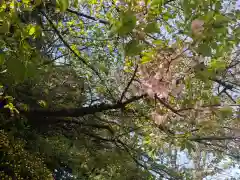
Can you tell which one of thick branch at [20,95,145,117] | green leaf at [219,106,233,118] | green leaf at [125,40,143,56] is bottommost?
green leaf at [219,106,233,118]

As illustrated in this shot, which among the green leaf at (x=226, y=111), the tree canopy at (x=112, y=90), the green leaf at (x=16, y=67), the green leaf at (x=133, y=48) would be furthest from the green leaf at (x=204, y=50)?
the green leaf at (x=16, y=67)

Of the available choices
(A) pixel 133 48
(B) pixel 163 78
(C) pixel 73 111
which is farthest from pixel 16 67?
(C) pixel 73 111

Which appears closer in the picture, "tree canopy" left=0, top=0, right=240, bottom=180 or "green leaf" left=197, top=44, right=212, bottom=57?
"green leaf" left=197, top=44, right=212, bottom=57

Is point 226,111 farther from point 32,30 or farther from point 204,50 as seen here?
point 32,30

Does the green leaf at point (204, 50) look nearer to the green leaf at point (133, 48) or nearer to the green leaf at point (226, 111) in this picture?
the green leaf at point (133, 48)

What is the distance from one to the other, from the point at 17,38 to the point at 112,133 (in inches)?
89.5

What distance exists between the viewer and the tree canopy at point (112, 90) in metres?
1.44

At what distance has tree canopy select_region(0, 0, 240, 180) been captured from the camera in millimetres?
1437

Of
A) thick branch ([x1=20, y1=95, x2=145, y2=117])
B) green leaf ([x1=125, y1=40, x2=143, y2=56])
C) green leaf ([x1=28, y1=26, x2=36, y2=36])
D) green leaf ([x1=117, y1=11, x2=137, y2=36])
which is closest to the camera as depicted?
green leaf ([x1=117, y1=11, x2=137, y2=36])

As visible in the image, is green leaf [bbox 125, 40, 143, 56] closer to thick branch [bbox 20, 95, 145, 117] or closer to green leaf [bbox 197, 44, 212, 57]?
green leaf [bbox 197, 44, 212, 57]

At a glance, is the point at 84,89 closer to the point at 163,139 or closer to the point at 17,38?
the point at 163,139

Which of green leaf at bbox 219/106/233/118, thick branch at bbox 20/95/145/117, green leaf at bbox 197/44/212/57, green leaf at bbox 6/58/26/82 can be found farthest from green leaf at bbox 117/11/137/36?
thick branch at bbox 20/95/145/117

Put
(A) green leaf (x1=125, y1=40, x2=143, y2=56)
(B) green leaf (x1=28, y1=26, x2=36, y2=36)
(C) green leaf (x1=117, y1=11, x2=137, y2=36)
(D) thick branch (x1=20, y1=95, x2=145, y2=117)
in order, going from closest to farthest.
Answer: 1. (C) green leaf (x1=117, y1=11, x2=137, y2=36)
2. (A) green leaf (x1=125, y1=40, x2=143, y2=56)
3. (B) green leaf (x1=28, y1=26, x2=36, y2=36)
4. (D) thick branch (x1=20, y1=95, x2=145, y2=117)

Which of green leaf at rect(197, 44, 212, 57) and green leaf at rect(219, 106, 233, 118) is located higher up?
green leaf at rect(197, 44, 212, 57)
